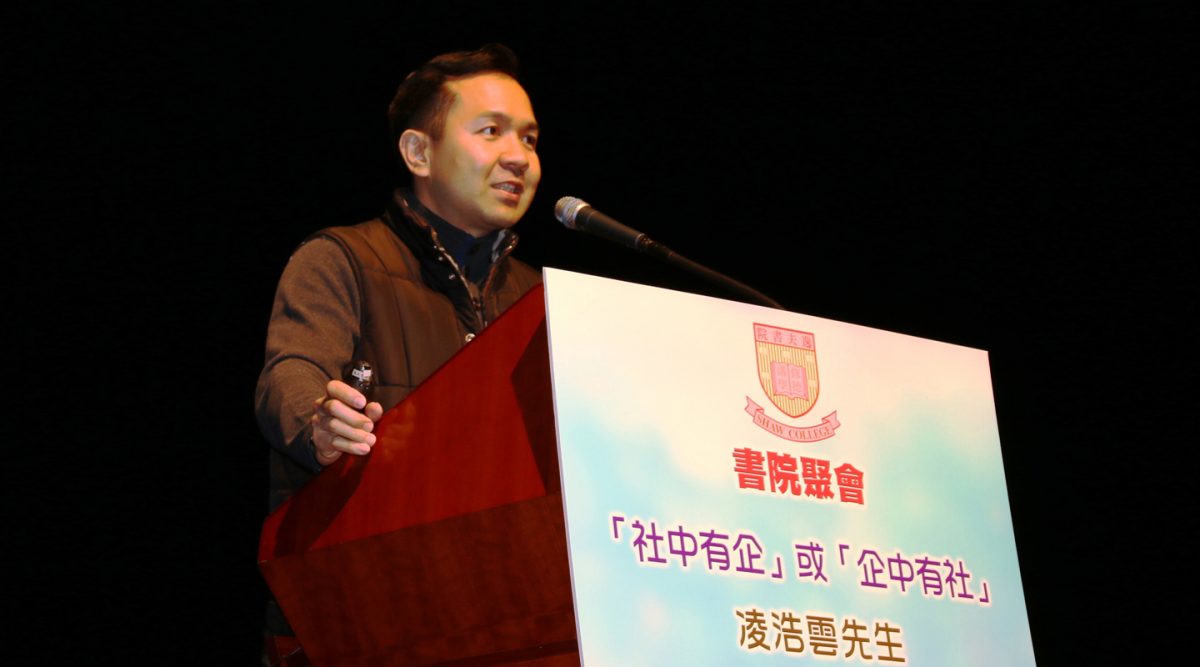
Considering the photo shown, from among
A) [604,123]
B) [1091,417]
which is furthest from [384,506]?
[1091,417]

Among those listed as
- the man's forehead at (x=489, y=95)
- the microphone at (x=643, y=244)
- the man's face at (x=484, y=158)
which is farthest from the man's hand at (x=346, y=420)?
the man's forehead at (x=489, y=95)

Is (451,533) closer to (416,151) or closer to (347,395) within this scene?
(347,395)

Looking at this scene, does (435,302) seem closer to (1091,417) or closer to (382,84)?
(382,84)

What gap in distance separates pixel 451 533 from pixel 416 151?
3.79 feet

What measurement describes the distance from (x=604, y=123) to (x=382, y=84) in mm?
609

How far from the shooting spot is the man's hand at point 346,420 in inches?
56.6

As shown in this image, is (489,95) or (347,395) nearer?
(347,395)

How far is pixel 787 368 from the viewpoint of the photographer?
4.43 feet

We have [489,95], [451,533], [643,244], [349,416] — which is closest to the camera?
[451,533]

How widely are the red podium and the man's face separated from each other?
81 cm

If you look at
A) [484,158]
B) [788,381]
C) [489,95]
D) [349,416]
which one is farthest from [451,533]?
[489,95]

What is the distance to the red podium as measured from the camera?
1.26 metres

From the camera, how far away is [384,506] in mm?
1394

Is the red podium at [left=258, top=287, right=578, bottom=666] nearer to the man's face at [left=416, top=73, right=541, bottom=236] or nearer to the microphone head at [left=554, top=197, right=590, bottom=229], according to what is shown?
the microphone head at [left=554, top=197, right=590, bottom=229]
